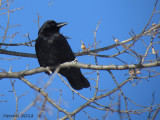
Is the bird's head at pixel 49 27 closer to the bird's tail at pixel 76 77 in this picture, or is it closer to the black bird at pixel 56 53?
the black bird at pixel 56 53

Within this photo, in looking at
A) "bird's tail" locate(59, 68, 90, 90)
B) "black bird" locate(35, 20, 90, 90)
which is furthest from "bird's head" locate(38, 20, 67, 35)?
"bird's tail" locate(59, 68, 90, 90)

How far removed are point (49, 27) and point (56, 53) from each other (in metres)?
0.75

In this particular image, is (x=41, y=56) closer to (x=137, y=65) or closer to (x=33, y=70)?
(x=33, y=70)

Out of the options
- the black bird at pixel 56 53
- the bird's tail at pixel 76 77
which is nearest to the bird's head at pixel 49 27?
the black bird at pixel 56 53

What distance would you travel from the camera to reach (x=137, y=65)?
9.28 feet

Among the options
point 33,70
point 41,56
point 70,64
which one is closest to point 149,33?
point 70,64

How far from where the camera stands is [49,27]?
5.13 m

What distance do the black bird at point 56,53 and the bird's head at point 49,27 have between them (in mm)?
31

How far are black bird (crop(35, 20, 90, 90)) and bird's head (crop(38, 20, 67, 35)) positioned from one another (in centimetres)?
3

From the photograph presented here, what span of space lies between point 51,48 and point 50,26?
69 centimetres

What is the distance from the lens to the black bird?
467 cm

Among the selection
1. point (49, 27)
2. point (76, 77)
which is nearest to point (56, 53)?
point (76, 77)

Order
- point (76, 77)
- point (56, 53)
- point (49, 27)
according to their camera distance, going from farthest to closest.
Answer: point (49, 27) < point (76, 77) < point (56, 53)

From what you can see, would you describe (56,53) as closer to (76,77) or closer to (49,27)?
(76,77)
